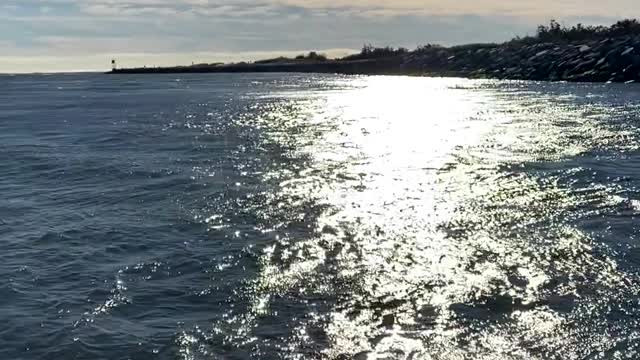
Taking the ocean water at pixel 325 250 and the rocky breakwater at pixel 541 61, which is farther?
the rocky breakwater at pixel 541 61

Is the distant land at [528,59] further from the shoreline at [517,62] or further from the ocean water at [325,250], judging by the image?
the ocean water at [325,250]

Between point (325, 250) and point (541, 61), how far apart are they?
77.2 meters

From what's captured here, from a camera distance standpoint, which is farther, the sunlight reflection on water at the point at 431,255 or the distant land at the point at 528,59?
the distant land at the point at 528,59

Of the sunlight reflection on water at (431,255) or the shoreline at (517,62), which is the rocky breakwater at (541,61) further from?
the sunlight reflection on water at (431,255)

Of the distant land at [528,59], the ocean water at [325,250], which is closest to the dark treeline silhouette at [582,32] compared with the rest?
the distant land at [528,59]

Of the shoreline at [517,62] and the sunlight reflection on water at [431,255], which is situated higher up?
the shoreline at [517,62]

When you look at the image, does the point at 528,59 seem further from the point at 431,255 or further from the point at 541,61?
the point at 431,255

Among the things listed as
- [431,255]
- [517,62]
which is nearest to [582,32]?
[517,62]

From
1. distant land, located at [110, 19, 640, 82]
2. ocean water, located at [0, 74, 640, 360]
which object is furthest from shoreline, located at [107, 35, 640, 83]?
ocean water, located at [0, 74, 640, 360]

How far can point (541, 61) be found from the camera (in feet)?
277

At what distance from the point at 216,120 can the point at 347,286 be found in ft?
105

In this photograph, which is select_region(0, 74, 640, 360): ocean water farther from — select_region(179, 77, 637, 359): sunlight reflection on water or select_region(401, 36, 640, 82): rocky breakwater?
select_region(401, 36, 640, 82): rocky breakwater

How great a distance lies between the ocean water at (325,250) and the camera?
966 cm

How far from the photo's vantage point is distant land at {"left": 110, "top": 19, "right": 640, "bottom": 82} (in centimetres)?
7188
